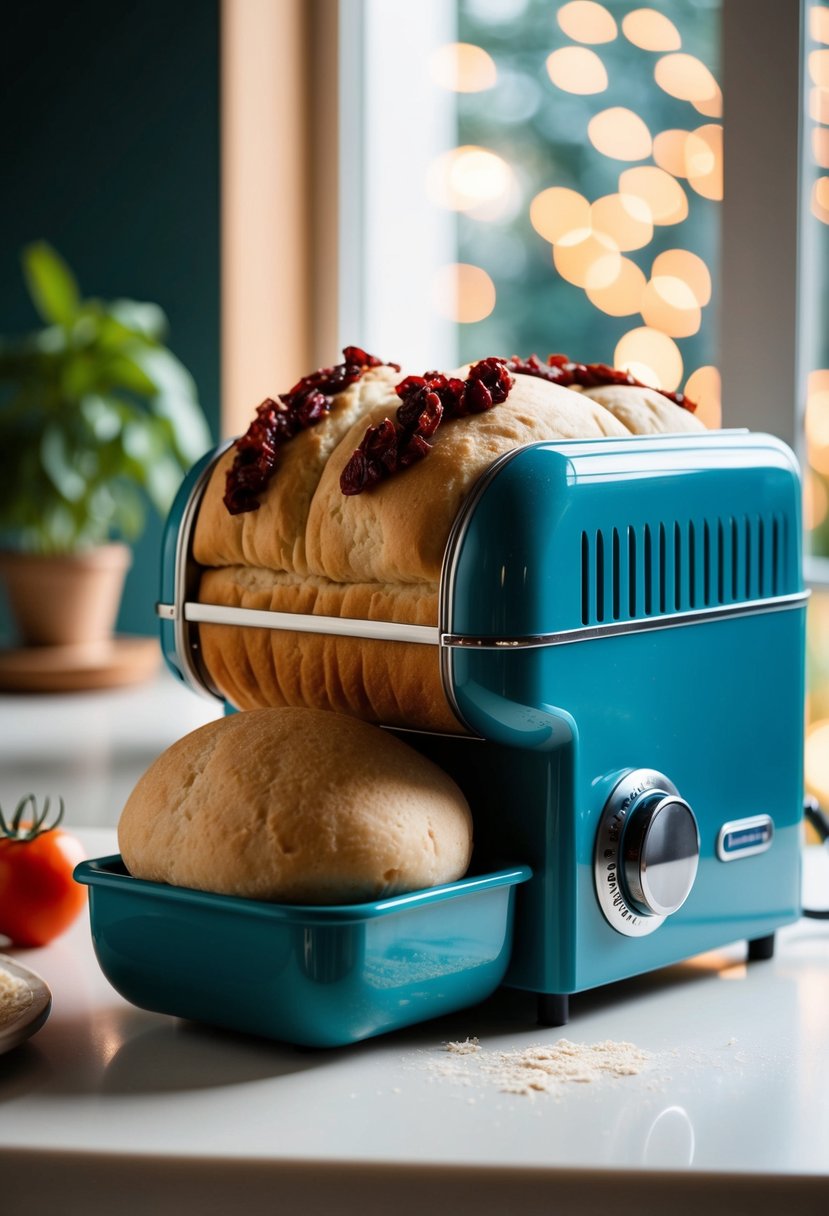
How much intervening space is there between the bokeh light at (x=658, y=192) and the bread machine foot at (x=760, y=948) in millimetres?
1468

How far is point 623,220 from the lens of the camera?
2348mm

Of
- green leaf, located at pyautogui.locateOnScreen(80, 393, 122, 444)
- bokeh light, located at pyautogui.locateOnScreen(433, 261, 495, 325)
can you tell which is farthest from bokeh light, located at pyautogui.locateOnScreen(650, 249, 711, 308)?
green leaf, located at pyautogui.locateOnScreen(80, 393, 122, 444)

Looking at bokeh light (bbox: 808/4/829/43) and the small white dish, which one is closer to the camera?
the small white dish

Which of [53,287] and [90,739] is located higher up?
[53,287]

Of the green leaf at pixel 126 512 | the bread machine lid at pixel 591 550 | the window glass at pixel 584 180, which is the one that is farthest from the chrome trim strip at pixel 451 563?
the green leaf at pixel 126 512

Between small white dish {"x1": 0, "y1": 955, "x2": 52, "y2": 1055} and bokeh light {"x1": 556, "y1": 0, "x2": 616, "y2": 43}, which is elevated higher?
bokeh light {"x1": 556, "y1": 0, "x2": 616, "y2": 43}

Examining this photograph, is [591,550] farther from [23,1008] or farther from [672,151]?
[672,151]

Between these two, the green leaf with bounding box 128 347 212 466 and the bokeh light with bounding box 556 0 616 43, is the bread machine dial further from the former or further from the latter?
the bokeh light with bounding box 556 0 616 43

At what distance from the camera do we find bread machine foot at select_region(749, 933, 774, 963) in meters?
1.08

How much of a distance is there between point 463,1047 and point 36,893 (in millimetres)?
373

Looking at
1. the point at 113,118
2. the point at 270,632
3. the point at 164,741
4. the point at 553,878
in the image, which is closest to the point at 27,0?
the point at 113,118

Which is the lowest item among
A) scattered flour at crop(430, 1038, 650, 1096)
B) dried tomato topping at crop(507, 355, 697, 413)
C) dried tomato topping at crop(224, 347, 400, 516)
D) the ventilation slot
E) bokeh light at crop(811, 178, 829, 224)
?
scattered flour at crop(430, 1038, 650, 1096)

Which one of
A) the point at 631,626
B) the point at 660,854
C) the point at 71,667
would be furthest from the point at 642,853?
the point at 71,667

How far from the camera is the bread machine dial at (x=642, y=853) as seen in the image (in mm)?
916
